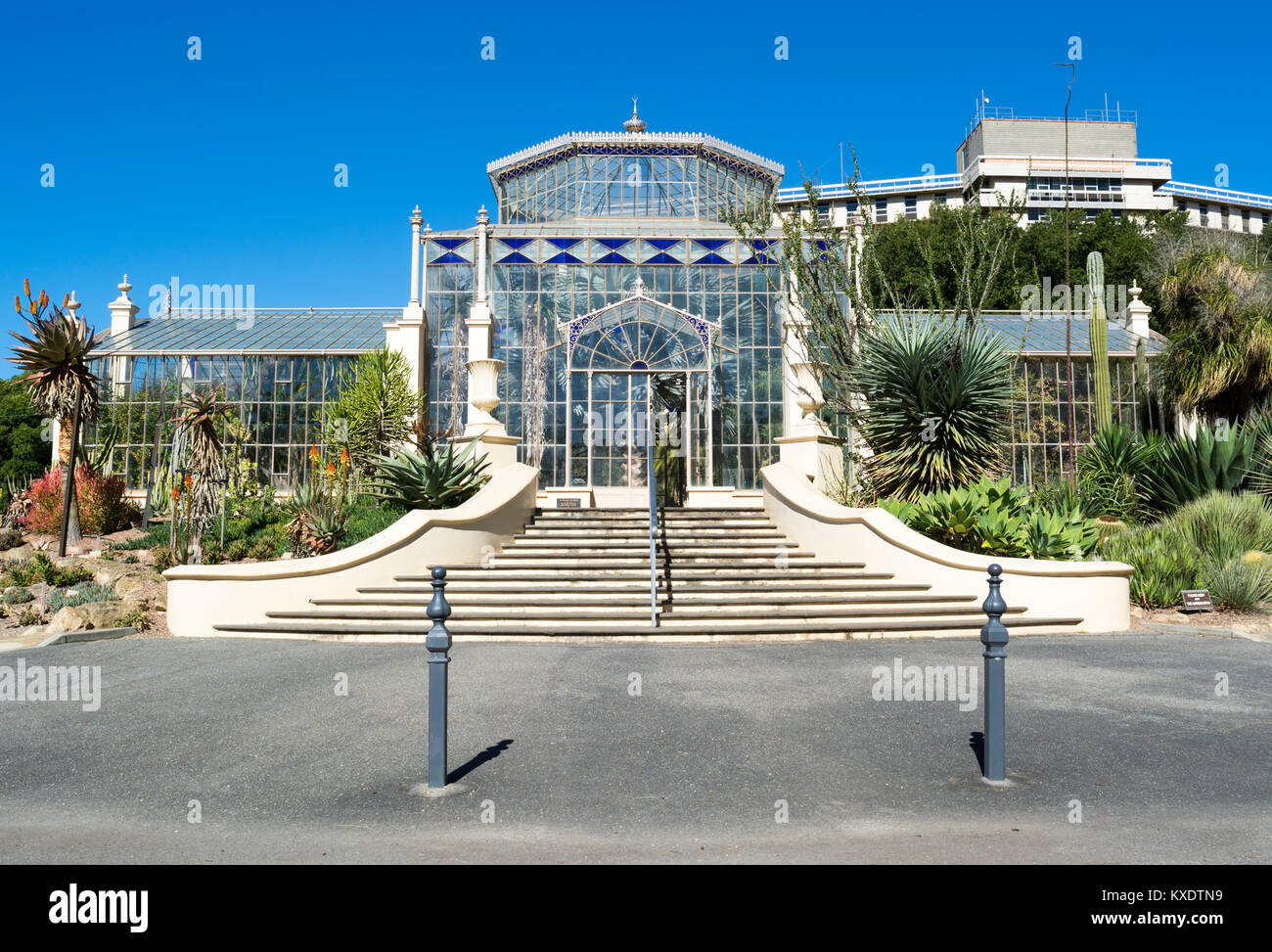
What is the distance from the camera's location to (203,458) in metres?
13.7

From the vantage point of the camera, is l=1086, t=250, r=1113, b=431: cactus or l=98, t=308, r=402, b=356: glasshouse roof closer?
l=1086, t=250, r=1113, b=431: cactus

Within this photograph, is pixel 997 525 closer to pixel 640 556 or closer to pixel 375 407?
pixel 640 556

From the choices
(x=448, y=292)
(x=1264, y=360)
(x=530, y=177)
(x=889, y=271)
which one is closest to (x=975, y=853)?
(x=1264, y=360)

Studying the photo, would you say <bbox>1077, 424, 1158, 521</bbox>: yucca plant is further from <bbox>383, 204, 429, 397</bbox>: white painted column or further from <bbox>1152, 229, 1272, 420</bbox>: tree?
<bbox>383, 204, 429, 397</bbox>: white painted column

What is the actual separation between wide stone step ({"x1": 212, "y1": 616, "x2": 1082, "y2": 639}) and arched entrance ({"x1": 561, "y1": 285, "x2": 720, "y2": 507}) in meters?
10.6

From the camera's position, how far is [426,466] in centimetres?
1280

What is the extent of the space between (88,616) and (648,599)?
6.46 m

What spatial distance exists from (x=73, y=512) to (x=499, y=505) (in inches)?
377

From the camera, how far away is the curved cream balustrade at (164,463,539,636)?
388 inches

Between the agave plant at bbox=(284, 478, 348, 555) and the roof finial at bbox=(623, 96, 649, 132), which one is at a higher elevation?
the roof finial at bbox=(623, 96, 649, 132)

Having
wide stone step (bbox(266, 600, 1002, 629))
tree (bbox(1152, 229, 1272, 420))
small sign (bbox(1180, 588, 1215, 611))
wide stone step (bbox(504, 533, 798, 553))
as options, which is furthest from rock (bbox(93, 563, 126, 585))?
tree (bbox(1152, 229, 1272, 420))

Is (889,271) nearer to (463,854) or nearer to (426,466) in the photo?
(426,466)

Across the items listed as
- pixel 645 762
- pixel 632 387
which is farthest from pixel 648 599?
pixel 632 387
